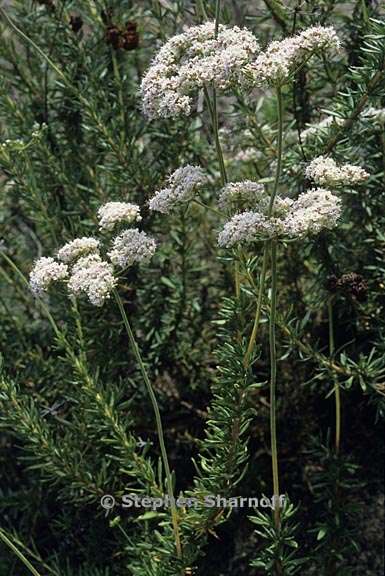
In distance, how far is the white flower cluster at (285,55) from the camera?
1501mm

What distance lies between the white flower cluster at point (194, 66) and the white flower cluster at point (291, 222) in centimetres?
26

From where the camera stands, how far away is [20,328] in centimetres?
279

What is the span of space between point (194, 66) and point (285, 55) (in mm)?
204

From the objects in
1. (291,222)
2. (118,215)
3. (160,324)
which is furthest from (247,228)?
(160,324)

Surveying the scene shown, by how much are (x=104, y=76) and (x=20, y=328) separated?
88 cm

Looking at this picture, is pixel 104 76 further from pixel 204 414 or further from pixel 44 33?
pixel 204 414

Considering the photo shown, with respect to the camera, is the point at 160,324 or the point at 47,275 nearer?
the point at 47,275

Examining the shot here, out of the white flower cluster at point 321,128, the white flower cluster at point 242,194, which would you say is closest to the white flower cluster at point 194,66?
the white flower cluster at point 242,194

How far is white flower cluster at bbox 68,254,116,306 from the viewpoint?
160 cm

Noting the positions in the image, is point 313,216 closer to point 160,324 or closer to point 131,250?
point 131,250

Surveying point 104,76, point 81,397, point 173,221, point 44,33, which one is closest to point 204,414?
point 81,397

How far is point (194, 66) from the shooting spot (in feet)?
5.38

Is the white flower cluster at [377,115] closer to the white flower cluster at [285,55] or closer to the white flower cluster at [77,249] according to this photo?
the white flower cluster at [285,55]

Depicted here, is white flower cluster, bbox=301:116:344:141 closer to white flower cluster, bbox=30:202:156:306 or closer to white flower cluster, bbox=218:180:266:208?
white flower cluster, bbox=218:180:266:208
